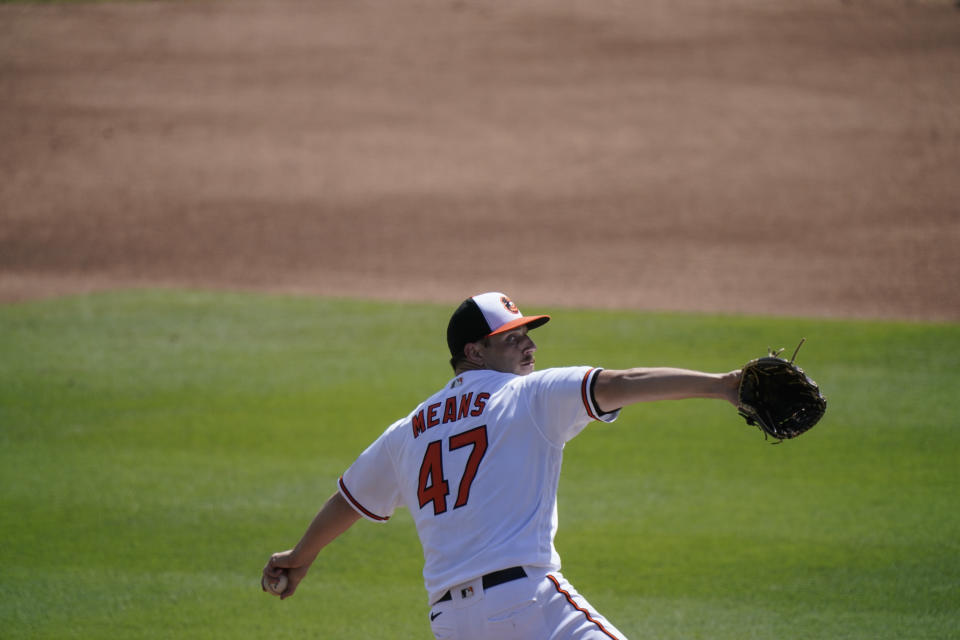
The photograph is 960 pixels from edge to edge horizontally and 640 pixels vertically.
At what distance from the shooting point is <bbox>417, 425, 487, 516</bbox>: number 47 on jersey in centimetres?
330

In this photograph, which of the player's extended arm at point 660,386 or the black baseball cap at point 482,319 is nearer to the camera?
the player's extended arm at point 660,386

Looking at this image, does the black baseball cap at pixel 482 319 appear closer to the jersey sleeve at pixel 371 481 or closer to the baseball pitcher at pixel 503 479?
the baseball pitcher at pixel 503 479

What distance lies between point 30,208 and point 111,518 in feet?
48.2

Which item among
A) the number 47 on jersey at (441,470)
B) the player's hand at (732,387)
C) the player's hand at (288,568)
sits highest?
the player's hand at (732,387)

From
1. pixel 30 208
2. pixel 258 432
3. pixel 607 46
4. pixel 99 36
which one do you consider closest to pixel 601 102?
pixel 607 46

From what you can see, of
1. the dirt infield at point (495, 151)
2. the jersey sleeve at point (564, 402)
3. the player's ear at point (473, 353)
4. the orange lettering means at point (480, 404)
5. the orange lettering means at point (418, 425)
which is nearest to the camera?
the jersey sleeve at point (564, 402)

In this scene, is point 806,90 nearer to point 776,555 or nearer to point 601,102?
point 601,102

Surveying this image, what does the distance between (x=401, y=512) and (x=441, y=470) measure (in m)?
3.24

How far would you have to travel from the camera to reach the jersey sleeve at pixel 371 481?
3674mm

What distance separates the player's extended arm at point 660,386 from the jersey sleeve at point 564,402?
1.2 inches

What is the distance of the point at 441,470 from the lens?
3363 mm

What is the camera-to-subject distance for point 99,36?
1075 inches

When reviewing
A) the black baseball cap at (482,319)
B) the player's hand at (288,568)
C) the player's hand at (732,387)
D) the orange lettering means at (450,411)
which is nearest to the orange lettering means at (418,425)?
the orange lettering means at (450,411)

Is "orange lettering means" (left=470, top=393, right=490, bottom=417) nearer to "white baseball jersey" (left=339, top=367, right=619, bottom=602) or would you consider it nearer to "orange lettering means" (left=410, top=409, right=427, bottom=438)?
"white baseball jersey" (left=339, top=367, right=619, bottom=602)
